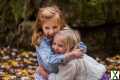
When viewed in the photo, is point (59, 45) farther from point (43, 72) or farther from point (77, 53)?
point (43, 72)

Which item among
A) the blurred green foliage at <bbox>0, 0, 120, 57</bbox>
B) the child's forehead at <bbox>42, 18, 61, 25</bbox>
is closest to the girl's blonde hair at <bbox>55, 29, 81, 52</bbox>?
the child's forehead at <bbox>42, 18, 61, 25</bbox>

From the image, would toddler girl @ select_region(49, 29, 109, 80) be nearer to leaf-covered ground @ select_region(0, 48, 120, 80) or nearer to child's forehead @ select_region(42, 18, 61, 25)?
child's forehead @ select_region(42, 18, 61, 25)

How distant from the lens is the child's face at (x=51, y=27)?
419 centimetres

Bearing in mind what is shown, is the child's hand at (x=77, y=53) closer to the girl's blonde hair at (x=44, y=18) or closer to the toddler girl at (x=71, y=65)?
the toddler girl at (x=71, y=65)

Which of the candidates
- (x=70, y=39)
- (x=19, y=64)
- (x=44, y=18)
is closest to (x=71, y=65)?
(x=70, y=39)

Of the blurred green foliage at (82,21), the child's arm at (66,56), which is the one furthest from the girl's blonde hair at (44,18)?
the blurred green foliage at (82,21)

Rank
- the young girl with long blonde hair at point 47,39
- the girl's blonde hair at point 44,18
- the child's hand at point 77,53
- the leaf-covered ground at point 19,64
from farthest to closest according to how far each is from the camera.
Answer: the leaf-covered ground at point 19,64 → the girl's blonde hair at point 44,18 → the young girl with long blonde hair at point 47,39 → the child's hand at point 77,53

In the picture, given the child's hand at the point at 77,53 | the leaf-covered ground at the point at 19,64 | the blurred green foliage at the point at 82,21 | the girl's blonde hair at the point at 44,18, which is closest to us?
the child's hand at the point at 77,53

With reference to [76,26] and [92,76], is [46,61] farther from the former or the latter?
[76,26]

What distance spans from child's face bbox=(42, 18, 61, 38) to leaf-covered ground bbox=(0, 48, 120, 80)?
323 centimetres

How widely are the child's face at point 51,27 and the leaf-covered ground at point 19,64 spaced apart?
323cm

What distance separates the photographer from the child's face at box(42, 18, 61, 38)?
419cm

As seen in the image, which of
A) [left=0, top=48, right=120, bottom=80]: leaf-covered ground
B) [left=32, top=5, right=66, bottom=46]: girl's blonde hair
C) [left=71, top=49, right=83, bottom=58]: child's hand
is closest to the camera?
[left=71, top=49, right=83, bottom=58]: child's hand

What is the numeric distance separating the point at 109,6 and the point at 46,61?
15.4 feet
